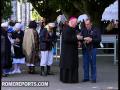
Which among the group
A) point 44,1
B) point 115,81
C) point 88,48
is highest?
point 44,1

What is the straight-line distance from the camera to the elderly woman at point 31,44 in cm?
1361

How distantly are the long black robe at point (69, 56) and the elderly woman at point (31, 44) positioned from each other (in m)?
1.97

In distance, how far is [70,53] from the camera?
463 inches

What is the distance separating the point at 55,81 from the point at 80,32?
1548 millimetres

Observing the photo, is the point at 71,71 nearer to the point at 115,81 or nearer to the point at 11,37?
the point at 115,81

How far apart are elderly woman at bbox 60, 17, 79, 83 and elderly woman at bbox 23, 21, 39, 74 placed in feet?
6.45

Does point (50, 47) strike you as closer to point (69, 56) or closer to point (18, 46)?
→ point (18, 46)

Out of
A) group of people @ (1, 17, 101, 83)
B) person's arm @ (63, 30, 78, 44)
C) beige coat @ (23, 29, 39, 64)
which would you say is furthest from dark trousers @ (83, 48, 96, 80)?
Answer: beige coat @ (23, 29, 39, 64)

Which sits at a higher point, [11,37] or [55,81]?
[11,37]

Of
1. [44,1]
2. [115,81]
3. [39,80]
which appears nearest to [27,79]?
[39,80]

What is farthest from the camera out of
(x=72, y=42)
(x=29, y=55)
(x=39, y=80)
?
(x=29, y=55)

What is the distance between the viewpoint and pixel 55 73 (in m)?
14.2

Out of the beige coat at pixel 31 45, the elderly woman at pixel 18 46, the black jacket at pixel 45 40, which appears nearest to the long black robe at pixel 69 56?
the black jacket at pixel 45 40

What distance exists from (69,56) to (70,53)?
3.3 inches
